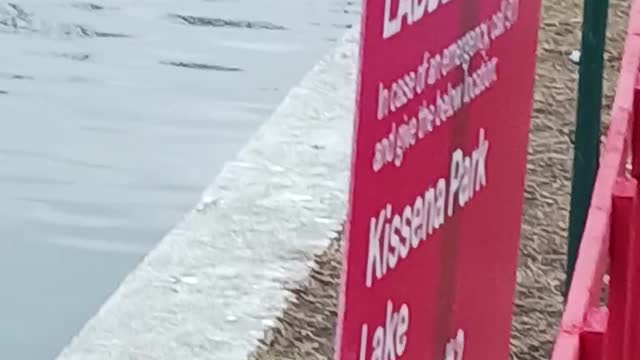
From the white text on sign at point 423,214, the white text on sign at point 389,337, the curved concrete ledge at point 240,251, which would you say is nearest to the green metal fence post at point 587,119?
the curved concrete ledge at point 240,251

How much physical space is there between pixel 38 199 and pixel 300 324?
5.46ft

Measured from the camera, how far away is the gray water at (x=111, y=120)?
5816 mm

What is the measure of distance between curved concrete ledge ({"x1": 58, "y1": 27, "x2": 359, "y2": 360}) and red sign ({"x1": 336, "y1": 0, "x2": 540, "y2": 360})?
1934 millimetres

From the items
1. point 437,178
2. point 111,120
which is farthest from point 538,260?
point 437,178

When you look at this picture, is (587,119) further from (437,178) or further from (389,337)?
(389,337)

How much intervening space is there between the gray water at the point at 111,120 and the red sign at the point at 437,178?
103 inches

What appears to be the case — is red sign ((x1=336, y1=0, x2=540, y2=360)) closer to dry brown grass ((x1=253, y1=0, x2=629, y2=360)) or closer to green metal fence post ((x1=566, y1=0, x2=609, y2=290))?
green metal fence post ((x1=566, y1=0, x2=609, y2=290))

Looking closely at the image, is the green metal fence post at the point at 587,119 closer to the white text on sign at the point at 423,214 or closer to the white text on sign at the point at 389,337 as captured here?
the white text on sign at the point at 423,214

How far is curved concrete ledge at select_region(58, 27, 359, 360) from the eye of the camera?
4.86 m

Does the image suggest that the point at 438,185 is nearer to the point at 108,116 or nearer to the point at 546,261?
the point at 546,261

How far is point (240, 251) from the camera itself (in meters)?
5.47

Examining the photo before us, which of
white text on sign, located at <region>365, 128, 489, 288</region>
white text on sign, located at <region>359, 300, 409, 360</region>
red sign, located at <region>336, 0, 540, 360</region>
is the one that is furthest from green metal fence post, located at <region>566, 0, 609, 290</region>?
white text on sign, located at <region>359, 300, 409, 360</region>

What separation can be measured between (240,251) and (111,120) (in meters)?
1.87

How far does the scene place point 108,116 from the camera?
23.7ft
